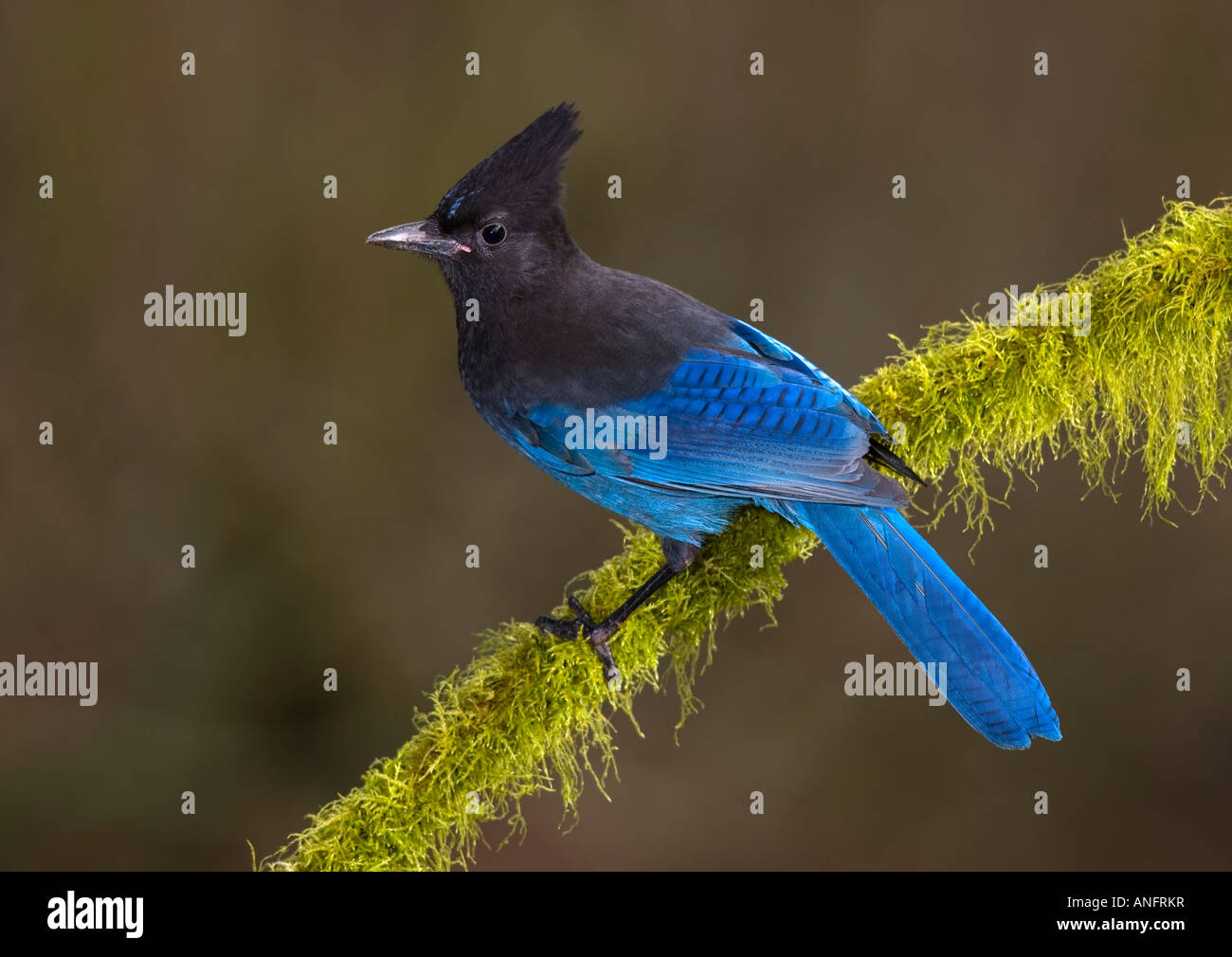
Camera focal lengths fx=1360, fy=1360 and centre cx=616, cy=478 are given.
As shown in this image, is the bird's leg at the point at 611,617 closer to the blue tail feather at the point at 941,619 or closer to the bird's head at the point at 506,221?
the blue tail feather at the point at 941,619

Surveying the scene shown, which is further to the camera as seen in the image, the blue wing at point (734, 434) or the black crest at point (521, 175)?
the black crest at point (521, 175)

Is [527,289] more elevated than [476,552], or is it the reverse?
[527,289]

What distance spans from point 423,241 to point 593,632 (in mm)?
1054

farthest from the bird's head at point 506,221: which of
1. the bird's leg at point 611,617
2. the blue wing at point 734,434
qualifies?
the bird's leg at point 611,617

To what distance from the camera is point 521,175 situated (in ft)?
10.8

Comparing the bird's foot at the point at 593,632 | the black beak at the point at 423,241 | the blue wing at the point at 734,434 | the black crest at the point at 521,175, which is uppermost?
the black crest at the point at 521,175

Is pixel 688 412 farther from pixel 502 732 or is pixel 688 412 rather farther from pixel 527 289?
pixel 502 732

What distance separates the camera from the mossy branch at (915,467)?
291cm

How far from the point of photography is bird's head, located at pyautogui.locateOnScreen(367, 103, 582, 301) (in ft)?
10.8

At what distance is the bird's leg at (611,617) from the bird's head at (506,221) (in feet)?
2.50

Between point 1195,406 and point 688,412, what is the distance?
4.06 feet

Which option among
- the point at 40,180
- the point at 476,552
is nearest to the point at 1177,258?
the point at 476,552

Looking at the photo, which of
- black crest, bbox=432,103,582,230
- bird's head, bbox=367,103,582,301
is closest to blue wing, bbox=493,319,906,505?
bird's head, bbox=367,103,582,301

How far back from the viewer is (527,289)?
335 centimetres
